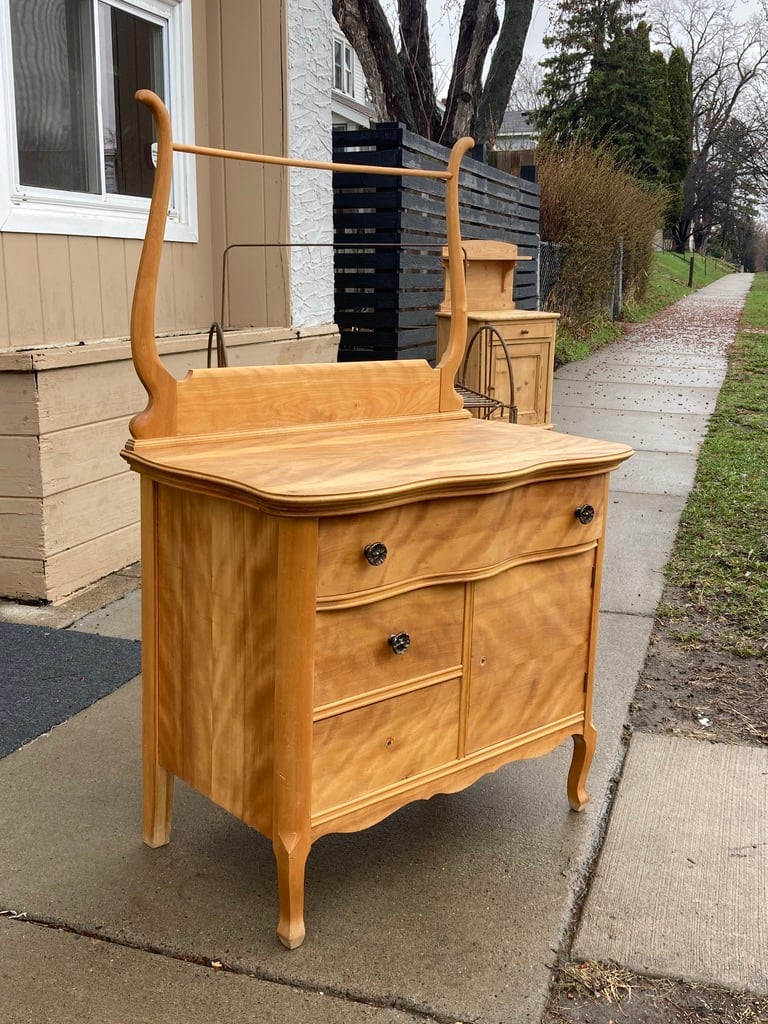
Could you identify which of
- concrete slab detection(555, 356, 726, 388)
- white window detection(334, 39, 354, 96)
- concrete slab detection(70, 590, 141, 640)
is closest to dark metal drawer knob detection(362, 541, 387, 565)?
concrete slab detection(70, 590, 141, 640)

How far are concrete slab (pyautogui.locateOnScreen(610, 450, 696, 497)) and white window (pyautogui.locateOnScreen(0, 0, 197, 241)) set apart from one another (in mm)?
3278

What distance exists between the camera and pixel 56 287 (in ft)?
15.0

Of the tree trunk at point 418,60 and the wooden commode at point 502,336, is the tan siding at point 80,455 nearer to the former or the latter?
the wooden commode at point 502,336

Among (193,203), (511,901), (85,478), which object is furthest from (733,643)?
(193,203)

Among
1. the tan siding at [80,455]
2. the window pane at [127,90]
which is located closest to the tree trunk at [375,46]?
the window pane at [127,90]

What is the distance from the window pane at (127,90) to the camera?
16.3 ft

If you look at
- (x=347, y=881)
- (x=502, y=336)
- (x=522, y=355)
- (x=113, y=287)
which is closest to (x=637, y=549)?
(x=502, y=336)

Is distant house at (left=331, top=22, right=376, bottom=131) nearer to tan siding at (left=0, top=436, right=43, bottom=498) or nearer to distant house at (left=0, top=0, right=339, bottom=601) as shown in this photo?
distant house at (left=0, top=0, right=339, bottom=601)

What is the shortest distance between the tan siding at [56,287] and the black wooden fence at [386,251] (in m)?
2.87

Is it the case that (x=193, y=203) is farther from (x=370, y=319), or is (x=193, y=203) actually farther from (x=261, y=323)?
(x=370, y=319)

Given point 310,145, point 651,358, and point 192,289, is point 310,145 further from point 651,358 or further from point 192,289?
point 651,358

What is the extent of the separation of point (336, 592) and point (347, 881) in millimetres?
824

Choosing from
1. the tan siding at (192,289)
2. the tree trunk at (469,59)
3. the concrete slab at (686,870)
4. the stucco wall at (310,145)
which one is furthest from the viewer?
the tree trunk at (469,59)

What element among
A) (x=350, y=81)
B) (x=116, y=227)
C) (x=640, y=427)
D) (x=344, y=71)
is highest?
(x=344, y=71)
